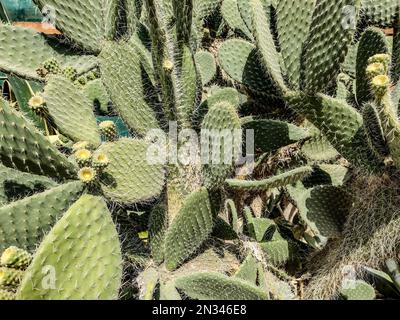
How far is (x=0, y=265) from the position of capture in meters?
1.07

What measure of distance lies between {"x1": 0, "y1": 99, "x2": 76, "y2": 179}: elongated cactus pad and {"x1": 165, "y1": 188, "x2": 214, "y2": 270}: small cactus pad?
342mm

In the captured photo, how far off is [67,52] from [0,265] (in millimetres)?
927

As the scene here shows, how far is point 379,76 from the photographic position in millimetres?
1108

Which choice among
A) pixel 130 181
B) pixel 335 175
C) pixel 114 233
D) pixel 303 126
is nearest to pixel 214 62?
pixel 303 126

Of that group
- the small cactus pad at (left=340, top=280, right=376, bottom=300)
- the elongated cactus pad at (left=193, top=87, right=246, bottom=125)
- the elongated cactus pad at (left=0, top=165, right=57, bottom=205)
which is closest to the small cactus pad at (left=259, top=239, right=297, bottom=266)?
the small cactus pad at (left=340, top=280, right=376, bottom=300)

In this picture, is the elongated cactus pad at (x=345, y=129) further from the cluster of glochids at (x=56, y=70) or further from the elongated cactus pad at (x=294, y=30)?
the cluster of glochids at (x=56, y=70)

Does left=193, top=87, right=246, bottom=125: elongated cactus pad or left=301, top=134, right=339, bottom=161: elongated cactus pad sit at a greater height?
left=193, top=87, right=246, bottom=125: elongated cactus pad

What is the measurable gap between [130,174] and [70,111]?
0.30 meters

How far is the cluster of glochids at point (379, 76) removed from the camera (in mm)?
1100

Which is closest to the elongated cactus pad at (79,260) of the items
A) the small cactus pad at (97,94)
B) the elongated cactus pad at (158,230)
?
the elongated cactus pad at (158,230)

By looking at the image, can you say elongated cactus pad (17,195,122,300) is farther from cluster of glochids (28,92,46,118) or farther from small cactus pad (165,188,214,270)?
cluster of glochids (28,92,46,118)

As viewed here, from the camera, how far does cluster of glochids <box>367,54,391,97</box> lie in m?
1.10

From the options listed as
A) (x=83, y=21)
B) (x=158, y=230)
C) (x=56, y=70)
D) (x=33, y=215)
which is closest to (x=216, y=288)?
(x=158, y=230)

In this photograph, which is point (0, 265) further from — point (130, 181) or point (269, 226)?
point (269, 226)
